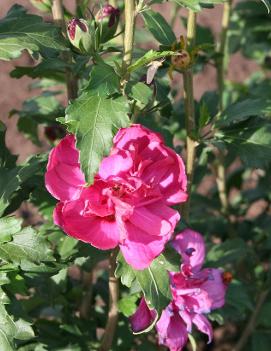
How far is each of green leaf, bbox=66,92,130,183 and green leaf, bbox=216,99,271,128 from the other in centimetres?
37

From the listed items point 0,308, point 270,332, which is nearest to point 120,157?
point 0,308

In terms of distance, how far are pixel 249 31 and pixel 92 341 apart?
3.89 feet

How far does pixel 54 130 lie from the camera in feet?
5.53

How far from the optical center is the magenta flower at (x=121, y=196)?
1.07 metres

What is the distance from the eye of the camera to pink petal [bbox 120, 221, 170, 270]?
109cm

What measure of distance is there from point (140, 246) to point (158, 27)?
1.34 feet

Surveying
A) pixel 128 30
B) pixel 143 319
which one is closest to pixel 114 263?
pixel 143 319

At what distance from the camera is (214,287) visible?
1.37 meters

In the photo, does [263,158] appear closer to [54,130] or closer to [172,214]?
[172,214]

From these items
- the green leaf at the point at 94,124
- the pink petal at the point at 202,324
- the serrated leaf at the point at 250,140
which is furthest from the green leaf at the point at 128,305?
the green leaf at the point at 94,124

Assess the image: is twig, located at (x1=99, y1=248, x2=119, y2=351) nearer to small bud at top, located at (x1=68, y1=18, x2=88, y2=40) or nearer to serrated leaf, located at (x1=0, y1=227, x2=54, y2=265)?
serrated leaf, located at (x1=0, y1=227, x2=54, y2=265)

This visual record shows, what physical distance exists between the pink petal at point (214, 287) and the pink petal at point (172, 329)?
9cm

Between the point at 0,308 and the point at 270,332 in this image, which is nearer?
the point at 0,308

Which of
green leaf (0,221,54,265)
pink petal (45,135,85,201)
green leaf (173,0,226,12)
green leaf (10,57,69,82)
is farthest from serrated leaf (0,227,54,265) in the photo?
green leaf (173,0,226,12)
